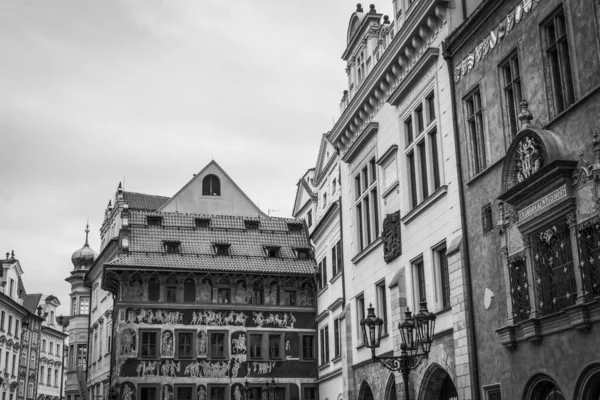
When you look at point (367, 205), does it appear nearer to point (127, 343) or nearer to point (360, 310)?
point (360, 310)

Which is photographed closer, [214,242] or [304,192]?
[214,242]

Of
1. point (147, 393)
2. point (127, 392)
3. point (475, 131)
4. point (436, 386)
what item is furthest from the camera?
point (147, 393)

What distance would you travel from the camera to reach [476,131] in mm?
19516

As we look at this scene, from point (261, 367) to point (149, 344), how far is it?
562 centimetres

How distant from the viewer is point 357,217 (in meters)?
28.6

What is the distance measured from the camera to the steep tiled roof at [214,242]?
40969 mm

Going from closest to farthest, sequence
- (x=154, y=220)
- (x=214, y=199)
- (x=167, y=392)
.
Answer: (x=167, y=392) → (x=154, y=220) → (x=214, y=199)

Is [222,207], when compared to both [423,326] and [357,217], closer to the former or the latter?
[357,217]

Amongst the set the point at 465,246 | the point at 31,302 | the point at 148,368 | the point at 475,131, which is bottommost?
the point at 148,368

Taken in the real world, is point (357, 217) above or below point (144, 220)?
below

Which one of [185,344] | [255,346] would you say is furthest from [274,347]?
[185,344]

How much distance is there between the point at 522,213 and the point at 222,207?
3297 cm

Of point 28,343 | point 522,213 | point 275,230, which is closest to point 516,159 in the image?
point 522,213

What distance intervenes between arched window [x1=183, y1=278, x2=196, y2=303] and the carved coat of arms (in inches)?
1033
